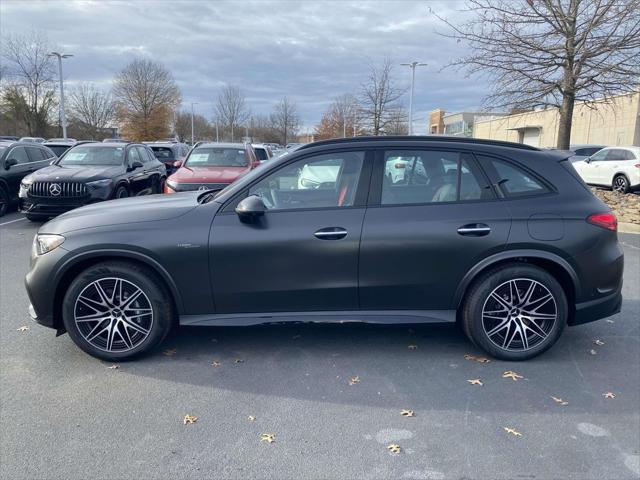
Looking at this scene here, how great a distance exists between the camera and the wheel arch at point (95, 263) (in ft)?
12.0

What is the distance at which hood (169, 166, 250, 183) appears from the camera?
931 cm

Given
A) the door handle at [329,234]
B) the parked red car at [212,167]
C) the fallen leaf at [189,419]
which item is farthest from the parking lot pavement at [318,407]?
the parked red car at [212,167]

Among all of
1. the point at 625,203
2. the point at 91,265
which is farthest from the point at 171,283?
the point at 625,203

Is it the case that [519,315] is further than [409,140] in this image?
No

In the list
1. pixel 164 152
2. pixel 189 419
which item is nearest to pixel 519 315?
pixel 189 419

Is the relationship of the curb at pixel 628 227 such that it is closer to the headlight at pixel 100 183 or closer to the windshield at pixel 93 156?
the headlight at pixel 100 183

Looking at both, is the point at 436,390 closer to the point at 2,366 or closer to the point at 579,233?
the point at 579,233

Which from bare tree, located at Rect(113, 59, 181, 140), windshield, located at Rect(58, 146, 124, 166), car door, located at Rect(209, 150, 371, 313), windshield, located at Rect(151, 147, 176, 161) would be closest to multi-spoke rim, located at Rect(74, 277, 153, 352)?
car door, located at Rect(209, 150, 371, 313)

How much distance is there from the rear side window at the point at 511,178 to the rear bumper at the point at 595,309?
100cm

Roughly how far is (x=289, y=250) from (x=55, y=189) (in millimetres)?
7433

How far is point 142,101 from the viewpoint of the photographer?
49.5 m

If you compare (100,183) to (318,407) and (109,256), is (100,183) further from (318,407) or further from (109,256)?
(318,407)

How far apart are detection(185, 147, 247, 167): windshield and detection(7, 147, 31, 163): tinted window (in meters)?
4.48

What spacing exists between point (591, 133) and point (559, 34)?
104 feet
